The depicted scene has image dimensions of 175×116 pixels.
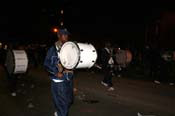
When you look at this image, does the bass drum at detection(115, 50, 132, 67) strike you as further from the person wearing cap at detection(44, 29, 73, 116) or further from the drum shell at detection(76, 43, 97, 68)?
the person wearing cap at detection(44, 29, 73, 116)

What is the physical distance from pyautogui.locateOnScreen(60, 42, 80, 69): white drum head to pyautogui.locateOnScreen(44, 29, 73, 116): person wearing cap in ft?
0.31

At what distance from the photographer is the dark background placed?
3066cm

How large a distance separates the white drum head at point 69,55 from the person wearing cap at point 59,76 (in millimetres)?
93

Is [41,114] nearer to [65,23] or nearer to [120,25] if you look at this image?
[120,25]

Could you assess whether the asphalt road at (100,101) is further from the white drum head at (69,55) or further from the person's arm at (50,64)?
the white drum head at (69,55)

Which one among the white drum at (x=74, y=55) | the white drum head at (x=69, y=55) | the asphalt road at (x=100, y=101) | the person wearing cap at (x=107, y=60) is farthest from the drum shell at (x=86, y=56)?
the person wearing cap at (x=107, y=60)

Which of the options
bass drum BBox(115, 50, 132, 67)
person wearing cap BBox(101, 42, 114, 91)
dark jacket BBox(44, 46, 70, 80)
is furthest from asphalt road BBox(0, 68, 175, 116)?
→ dark jacket BBox(44, 46, 70, 80)

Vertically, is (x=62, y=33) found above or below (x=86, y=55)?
above

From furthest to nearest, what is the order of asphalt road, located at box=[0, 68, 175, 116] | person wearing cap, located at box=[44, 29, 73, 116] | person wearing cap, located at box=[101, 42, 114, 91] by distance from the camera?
person wearing cap, located at box=[101, 42, 114, 91] → asphalt road, located at box=[0, 68, 175, 116] → person wearing cap, located at box=[44, 29, 73, 116]

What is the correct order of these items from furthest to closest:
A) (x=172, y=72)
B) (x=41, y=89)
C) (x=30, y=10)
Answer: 1. (x=30, y=10)
2. (x=172, y=72)
3. (x=41, y=89)

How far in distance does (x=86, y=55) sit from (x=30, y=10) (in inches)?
2290

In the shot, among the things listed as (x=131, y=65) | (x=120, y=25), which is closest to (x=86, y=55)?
(x=131, y=65)

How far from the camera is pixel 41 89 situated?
12617 mm

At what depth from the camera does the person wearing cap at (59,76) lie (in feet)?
19.9
